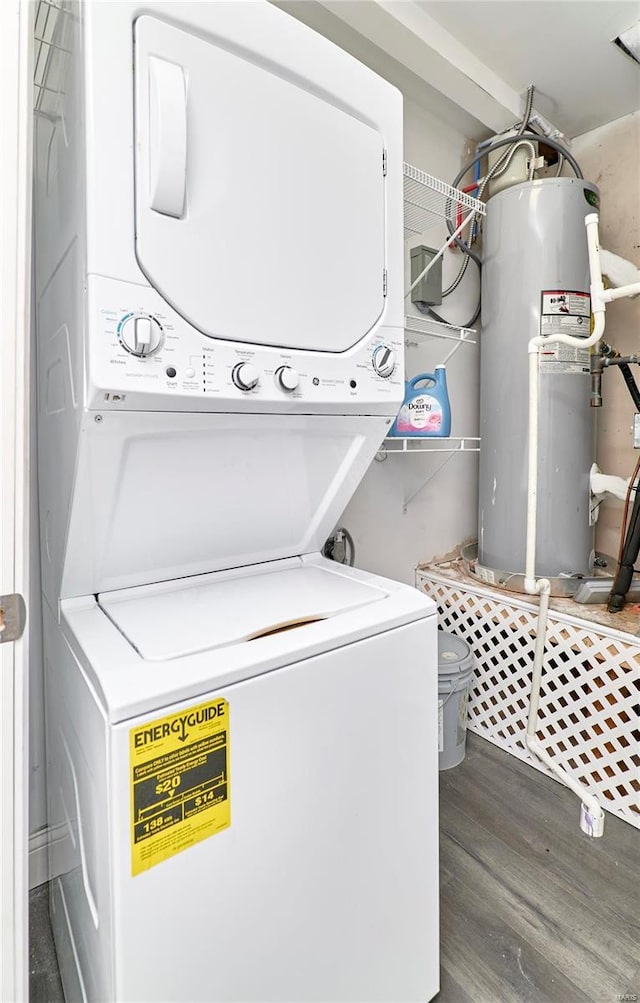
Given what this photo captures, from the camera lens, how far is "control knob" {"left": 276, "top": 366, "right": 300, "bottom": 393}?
1150 millimetres

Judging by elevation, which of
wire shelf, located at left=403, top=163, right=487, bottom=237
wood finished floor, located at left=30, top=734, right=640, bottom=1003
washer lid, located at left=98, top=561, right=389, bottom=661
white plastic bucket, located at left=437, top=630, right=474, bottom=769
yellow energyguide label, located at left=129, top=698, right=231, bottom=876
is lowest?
wood finished floor, located at left=30, top=734, right=640, bottom=1003

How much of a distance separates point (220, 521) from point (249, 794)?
66 cm

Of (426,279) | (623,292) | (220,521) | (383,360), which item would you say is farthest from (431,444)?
(220,521)

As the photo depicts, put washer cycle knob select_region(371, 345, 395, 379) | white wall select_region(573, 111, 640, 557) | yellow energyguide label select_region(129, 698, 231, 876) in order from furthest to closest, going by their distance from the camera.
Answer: white wall select_region(573, 111, 640, 557)
washer cycle knob select_region(371, 345, 395, 379)
yellow energyguide label select_region(129, 698, 231, 876)

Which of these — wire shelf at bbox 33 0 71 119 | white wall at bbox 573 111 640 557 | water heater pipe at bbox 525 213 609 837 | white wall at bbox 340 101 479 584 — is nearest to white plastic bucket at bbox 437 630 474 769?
water heater pipe at bbox 525 213 609 837

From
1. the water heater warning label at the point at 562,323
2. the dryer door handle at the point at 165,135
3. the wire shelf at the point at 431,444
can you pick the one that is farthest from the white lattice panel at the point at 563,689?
the dryer door handle at the point at 165,135

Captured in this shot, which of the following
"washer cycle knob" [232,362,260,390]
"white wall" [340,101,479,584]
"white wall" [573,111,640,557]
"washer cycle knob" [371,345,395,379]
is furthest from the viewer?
"white wall" [573,111,640,557]

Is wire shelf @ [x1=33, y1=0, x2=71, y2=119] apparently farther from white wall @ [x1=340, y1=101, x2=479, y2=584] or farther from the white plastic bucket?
the white plastic bucket

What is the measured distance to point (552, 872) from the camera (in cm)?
174

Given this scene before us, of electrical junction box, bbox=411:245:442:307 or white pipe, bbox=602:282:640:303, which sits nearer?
white pipe, bbox=602:282:640:303

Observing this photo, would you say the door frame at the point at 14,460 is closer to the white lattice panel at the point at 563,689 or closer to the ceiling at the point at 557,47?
the ceiling at the point at 557,47

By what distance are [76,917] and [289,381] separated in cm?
129

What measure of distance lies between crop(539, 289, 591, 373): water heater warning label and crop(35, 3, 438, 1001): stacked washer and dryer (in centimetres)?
126

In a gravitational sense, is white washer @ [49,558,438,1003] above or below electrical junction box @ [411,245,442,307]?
below
